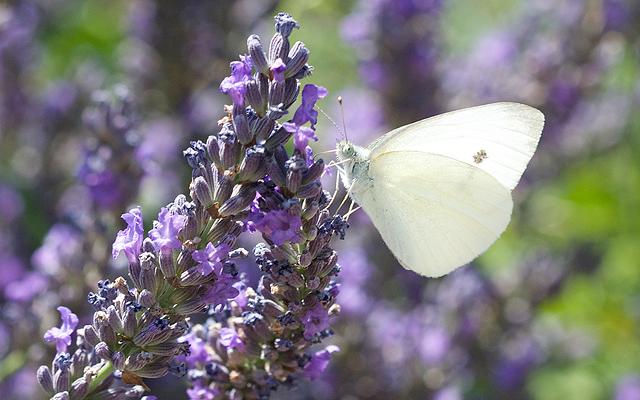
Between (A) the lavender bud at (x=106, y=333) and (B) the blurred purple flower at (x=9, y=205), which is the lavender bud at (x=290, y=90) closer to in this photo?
(A) the lavender bud at (x=106, y=333)

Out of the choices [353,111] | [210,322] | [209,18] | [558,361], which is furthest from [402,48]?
[210,322]

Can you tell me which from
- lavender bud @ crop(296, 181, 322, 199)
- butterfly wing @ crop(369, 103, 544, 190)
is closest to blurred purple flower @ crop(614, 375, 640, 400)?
butterfly wing @ crop(369, 103, 544, 190)

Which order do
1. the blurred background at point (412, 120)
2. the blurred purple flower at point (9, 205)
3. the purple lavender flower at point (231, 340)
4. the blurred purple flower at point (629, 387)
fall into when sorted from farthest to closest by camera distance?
1. the blurred purple flower at point (629, 387)
2. the blurred purple flower at point (9, 205)
3. the blurred background at point (412, 120)
4. the purple lavender flower at point (231, 340)

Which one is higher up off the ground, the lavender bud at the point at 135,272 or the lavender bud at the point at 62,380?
the lavender bud at the point at 135,272

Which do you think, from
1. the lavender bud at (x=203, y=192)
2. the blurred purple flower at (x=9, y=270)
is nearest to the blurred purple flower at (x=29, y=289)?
the blurred purple flower at (x=9, y=270)

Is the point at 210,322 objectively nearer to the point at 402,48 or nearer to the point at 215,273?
the point at 215,273

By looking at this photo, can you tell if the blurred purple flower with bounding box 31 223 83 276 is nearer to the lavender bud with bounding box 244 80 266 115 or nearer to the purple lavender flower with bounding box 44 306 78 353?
the purple lavender flower with bounding box 44 306 78 353
